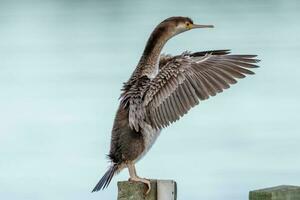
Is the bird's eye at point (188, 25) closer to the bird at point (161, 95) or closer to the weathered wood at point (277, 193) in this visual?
the bird at point (161, 95)

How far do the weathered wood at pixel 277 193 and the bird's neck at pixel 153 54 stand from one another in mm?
2080

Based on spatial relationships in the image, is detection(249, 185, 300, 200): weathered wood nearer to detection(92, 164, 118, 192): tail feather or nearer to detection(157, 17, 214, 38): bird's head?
detection(92, 164, 118, 192): tail feather

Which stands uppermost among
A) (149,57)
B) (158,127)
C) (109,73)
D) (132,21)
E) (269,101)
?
(132,21)

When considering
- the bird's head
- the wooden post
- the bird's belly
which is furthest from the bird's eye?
the wooden post

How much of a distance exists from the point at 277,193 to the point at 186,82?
1.93 m

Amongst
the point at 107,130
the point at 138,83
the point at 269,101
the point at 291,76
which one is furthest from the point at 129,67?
the point at 138,83

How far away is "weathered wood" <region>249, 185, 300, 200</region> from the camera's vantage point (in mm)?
4656

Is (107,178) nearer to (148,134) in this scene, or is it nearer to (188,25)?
(148,134)

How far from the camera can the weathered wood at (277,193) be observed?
4.66 meters

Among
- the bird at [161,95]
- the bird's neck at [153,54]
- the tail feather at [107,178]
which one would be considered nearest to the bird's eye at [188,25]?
the bird's neck at [153,54]

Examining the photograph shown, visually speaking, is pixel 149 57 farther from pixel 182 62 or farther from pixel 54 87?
pixel 54 87

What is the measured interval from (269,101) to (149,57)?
6978 millimetres

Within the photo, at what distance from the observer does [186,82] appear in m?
6.53

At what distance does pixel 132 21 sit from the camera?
25312 mm
